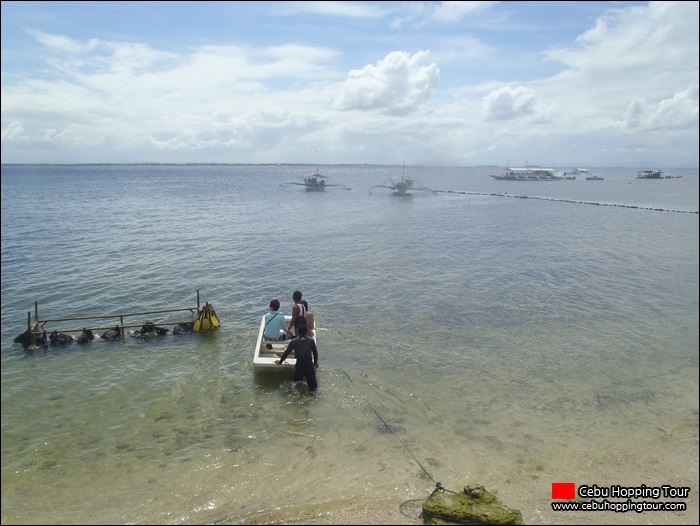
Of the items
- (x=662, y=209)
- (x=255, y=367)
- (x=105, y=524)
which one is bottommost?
(x=105, y=524)

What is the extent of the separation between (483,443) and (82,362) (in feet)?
47.7

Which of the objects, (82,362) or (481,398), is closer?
(481,398)

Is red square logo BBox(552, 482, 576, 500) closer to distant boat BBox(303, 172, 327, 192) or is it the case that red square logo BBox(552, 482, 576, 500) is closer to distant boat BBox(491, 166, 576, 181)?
distant boat BBox(303, 172, 327, 192)

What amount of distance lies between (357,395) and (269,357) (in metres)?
3.39

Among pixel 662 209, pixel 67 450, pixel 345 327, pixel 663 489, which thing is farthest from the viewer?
pixel 662 209

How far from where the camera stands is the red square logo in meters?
9.20

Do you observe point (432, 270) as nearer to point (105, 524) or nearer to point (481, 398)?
point (481, 398)

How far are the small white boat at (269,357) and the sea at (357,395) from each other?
0.41 m

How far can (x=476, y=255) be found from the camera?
3659 centimetres

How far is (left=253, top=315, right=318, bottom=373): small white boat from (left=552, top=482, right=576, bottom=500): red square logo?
8.08 meters

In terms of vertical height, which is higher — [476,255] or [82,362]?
[476,255]

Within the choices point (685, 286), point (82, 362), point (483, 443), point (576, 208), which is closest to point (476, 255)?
point (685, 286)

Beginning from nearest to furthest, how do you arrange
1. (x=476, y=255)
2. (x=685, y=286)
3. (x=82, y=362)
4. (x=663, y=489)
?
(x=663, y=489) → (x=82, y=362) → (x=685, y=286) → (x=476, y=255)

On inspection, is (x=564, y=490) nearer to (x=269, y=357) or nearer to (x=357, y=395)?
(x=357, y=395)
